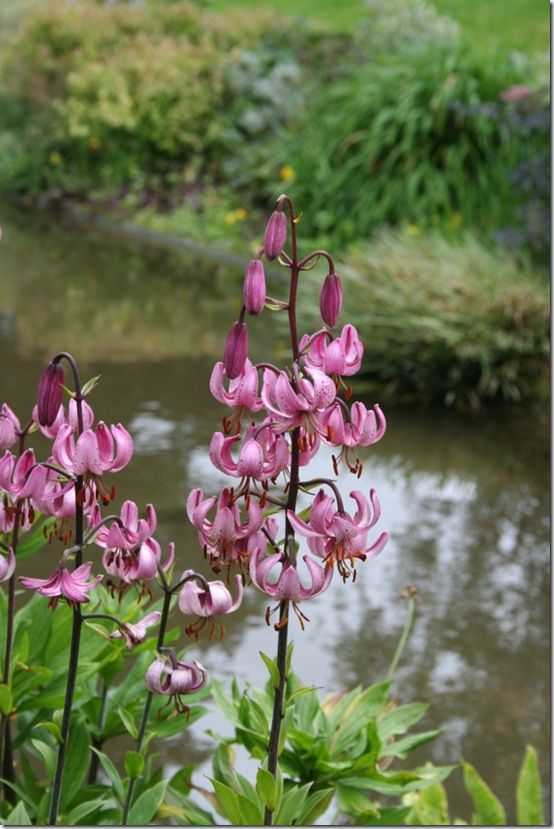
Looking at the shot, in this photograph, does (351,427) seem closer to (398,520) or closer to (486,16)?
(398,520)

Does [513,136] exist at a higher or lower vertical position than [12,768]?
higher

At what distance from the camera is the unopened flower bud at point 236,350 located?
1.70 m

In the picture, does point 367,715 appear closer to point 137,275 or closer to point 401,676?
point 401,676

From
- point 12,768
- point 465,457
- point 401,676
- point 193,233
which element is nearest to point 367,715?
point 12,768

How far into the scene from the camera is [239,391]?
5.72ft

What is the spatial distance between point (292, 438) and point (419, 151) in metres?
9.35

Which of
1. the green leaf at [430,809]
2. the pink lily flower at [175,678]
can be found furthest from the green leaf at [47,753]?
the green leaf at [430,809]

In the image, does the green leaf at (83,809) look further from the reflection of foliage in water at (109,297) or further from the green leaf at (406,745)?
the reflection of foliage in water at (109,297)

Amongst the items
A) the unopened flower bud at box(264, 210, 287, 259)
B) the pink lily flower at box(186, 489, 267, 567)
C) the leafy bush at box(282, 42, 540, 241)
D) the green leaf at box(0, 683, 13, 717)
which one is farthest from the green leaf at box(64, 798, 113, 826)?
the leafy bush at box(282, 42, 540, 241)

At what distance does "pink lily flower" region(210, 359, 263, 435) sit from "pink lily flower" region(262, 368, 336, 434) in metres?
0.02

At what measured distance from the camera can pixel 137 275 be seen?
1151 cm

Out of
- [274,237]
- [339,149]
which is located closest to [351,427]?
[274,237]

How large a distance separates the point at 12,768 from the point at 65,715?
0.62m

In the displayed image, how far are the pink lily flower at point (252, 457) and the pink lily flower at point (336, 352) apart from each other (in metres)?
0.12
